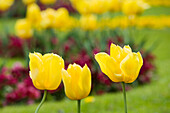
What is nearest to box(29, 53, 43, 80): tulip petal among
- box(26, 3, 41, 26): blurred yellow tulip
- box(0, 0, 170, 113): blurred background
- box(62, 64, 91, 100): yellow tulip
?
box(62, 64, 91, 100): yellow tulip

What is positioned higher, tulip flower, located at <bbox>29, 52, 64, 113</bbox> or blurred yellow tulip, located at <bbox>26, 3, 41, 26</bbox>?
blurred yellow tulip, located at <bbox>26, 3, 41, 26</bbox>

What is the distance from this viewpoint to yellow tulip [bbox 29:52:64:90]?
1.19m

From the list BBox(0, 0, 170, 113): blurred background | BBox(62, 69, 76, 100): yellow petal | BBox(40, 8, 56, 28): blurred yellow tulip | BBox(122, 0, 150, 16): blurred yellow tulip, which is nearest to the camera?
BBox(62, 69, 76, 100): yellow petal

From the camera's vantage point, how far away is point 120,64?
1184 mm

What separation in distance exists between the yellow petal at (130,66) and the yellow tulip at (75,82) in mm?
147

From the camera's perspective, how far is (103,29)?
243 inches

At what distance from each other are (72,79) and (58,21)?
11.1ft

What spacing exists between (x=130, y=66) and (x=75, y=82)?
22cm

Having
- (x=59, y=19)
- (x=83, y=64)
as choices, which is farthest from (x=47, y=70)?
(x=59, y=19)

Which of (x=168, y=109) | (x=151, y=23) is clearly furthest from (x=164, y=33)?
(x=168, y=109)

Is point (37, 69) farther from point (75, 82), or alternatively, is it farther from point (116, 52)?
point (116, 52)

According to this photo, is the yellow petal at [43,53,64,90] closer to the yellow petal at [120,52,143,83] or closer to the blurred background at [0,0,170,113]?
the yellow petal at [120,52,143,83]

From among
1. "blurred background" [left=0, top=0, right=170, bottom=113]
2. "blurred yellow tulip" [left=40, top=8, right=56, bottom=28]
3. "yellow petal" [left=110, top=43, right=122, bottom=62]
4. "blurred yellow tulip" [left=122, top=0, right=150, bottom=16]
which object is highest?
"blurred yellow tulip" [left=122, top=0, right=150, bottom=16]

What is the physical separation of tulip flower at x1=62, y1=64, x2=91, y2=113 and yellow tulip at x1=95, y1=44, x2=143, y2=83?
0.30 feet
